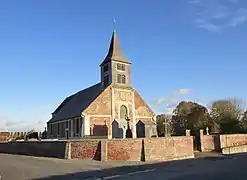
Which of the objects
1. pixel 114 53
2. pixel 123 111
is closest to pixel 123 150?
pixel 123 111

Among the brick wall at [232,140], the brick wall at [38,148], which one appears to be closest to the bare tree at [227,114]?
the brick wall at [232,140]

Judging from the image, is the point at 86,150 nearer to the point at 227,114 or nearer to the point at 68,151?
the point at 68,151

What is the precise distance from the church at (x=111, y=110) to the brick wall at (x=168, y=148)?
378 inches

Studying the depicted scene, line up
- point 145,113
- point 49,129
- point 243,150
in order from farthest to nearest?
point 49,129, point 145,113, point 243,150

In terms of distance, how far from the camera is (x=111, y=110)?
47500 mm

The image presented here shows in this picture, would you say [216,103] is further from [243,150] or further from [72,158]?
[72,158]

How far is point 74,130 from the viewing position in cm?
4809

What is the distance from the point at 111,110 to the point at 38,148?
16.8 metres

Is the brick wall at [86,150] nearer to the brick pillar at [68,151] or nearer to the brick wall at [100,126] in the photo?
the brick pillar at [68,151]

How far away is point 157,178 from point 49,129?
159ft

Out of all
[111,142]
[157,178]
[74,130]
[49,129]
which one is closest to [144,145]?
[111,142]

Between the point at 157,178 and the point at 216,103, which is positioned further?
the point at 216,103

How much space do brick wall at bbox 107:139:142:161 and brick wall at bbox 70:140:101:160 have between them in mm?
959

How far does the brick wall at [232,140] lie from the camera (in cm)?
4206
